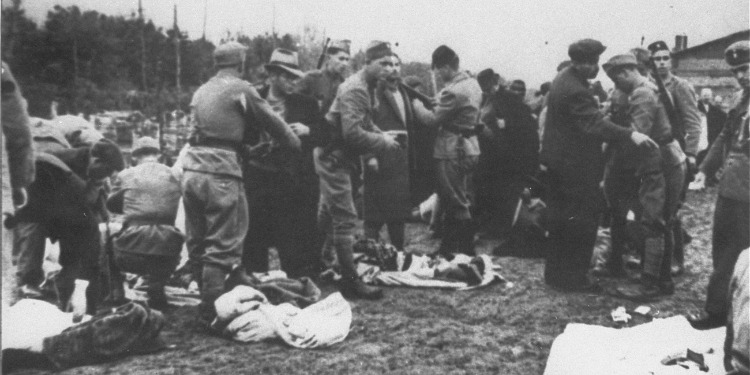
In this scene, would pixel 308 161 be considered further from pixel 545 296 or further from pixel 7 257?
pixel 7 257

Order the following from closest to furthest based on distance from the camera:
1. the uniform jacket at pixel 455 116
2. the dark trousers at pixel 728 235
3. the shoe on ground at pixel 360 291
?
the dark trousers at pixel 728 235
the shoe on ground at pixel 360 291
the uniform jacket at pixel 455 116

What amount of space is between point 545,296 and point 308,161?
2.14 m

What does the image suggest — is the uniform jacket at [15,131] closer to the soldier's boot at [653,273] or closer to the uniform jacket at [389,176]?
the uniform jacket at [389,176]

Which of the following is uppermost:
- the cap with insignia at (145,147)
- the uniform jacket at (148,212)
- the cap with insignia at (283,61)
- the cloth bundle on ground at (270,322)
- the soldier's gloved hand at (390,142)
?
the cap with insignia at (283,61)

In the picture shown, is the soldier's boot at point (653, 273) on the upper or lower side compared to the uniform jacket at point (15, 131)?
lower

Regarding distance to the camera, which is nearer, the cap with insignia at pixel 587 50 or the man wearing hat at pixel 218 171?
the man wearing hat at pixel 218 171

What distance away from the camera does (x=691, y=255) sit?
6.81 meters

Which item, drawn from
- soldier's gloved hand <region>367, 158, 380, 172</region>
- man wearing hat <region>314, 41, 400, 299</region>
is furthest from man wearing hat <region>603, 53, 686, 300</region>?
soldier's gloved hand <region>367, 158, 380, 172</region>

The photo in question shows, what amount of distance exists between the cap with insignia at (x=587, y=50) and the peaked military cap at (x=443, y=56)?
5.02ft

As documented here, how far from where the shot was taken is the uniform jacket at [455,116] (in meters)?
6.68

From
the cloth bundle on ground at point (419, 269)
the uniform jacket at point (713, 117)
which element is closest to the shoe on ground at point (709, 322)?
the cloth bundle on ground at point (419, 269)

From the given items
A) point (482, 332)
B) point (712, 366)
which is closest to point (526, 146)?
point (482, 332)

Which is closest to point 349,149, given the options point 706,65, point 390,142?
point 390,142

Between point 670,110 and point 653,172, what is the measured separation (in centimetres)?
56
